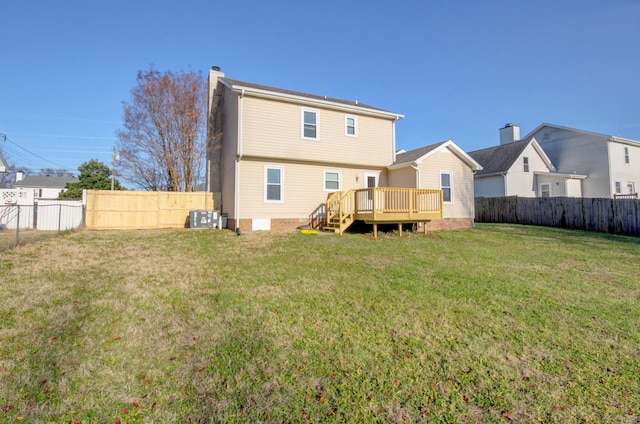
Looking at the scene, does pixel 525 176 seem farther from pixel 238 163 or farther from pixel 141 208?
pixel 141 208

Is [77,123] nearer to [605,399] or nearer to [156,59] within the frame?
[156,59]

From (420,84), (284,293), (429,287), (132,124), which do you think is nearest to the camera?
(284,293)

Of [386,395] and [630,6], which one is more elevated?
[630,6]

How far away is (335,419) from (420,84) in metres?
20.5

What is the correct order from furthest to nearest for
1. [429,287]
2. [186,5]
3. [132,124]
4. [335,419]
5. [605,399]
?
[132,124] → [186,5] → [429,287] → [605,399] → [335,419]

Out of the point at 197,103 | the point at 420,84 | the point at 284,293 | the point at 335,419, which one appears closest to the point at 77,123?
the point at 197,103

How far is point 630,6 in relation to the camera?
11.0m

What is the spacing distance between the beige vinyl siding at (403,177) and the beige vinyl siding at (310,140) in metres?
0.68

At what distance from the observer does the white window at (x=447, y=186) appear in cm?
1356

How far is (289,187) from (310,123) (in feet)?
9.70

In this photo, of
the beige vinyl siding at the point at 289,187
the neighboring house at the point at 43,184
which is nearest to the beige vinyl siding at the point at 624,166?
the beige vinyl siding at the point at 289,187

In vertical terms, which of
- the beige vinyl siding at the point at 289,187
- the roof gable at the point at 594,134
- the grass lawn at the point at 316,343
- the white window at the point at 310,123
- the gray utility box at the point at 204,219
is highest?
the roof gable at the point at 594,134

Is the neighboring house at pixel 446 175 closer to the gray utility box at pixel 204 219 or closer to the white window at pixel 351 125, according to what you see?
the white window at pixel 351 125

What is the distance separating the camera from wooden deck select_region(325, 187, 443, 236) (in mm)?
10828
